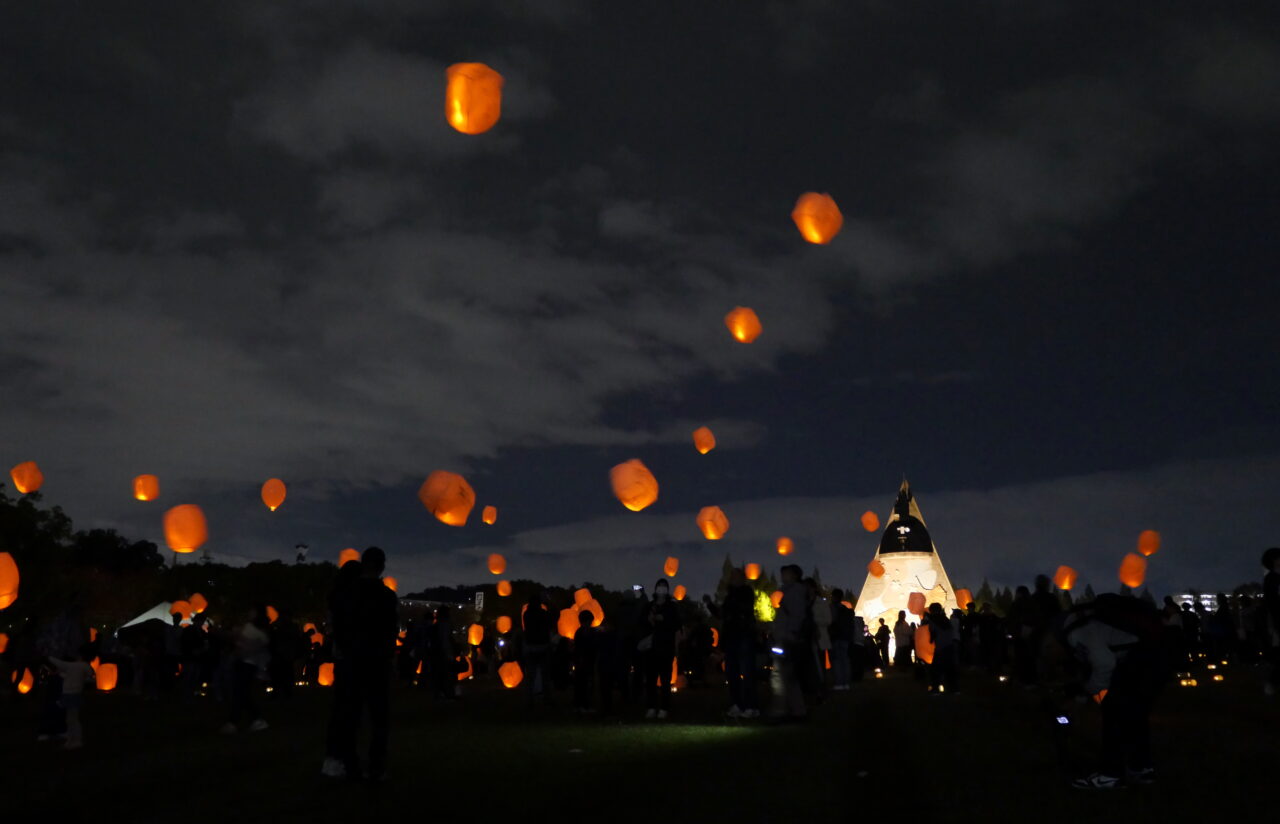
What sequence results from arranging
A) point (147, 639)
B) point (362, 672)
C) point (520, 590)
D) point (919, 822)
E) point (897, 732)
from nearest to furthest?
point (919, 822), point (362, 672), point (897, 732), point (147, 639), point (520, 590)

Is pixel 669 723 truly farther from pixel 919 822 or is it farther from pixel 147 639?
pixel 147 639

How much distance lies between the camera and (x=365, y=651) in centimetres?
898

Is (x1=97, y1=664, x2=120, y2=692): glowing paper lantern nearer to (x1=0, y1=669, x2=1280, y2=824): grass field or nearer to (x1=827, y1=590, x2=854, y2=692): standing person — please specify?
(x1=0, y1=669, x2=1280, y2=824): grass field

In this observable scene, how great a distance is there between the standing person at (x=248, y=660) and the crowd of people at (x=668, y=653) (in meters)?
0.02

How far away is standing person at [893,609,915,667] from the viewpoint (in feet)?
104

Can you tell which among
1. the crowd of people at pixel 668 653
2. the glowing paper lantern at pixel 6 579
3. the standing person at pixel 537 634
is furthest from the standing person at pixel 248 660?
the glowing paper lantern at pixel 6 579

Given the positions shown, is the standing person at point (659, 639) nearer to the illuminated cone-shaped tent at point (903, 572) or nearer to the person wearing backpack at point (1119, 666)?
the person wearing backpack at point (1119, 666)

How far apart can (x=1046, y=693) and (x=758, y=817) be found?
3.22 metres

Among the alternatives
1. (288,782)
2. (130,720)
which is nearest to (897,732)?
(288,782)

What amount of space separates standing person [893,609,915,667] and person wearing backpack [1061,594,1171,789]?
22732mm

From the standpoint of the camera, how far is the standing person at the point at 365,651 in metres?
8.92

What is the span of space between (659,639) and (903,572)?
9554 centimetres

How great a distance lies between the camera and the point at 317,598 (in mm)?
81188

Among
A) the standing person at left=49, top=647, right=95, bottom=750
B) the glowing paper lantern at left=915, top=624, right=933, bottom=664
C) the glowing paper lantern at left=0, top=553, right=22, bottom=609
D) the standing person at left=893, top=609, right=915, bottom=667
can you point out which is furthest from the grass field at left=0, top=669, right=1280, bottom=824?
the standing person at left=893, top=609, right=915, bottom=667
